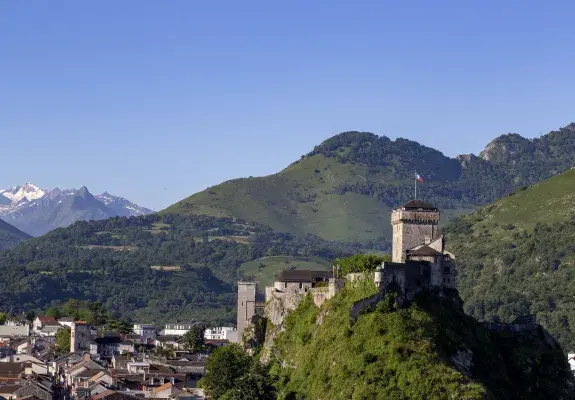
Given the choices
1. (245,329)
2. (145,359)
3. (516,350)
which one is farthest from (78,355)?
(516,350)

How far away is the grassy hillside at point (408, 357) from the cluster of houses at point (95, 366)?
1233 cm

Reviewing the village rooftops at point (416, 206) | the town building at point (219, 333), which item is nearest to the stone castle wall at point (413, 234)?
the village rooftops at point (416, 206)

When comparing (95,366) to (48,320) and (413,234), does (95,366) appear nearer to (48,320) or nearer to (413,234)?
(413,234)

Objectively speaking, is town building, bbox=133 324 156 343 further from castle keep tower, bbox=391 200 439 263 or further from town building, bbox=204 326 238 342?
castle keep tower, bbox=391 200 439 263

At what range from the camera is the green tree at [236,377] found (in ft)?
304

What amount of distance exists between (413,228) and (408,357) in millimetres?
17157

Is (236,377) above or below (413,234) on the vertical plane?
below

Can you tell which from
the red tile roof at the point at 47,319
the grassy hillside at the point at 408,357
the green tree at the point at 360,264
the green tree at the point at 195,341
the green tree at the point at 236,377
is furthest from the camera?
the red tile roof at the point at 47,319

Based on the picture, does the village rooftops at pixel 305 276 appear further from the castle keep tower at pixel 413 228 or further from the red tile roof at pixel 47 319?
the red tile roof at pixel 47 319

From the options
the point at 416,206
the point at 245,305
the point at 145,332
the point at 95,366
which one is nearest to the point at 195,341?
the point at 95,366

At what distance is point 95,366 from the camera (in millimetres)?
120875

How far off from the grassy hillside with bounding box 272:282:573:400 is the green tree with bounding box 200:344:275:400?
149 centimetres

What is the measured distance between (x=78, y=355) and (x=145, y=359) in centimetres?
753

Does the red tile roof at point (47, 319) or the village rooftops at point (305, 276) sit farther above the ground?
the village rooftops at point (305, 276)
